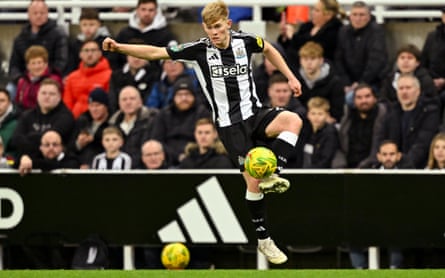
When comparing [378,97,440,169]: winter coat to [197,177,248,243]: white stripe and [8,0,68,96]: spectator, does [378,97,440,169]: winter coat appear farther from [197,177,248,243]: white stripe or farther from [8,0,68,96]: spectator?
[8,0,68,96]: spectator

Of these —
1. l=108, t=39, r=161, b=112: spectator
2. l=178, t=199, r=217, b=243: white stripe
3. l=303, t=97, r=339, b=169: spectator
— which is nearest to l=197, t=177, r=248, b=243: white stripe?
l=178, t=199, r=217, b=243: white stripe

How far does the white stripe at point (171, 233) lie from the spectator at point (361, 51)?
249 centimetres

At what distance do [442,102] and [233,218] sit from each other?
2592 mm

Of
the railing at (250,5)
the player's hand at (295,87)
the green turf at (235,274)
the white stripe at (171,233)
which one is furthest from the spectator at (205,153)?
the player's hand at (295,87)

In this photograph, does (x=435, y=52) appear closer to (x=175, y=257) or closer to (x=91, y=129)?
(x=175, y=257)

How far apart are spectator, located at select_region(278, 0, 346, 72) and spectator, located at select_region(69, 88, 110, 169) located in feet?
7.16

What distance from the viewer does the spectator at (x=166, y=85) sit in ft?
54.0

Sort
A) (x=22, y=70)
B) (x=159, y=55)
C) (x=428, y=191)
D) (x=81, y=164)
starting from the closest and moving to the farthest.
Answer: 1. (x=159, y=55)
2. (x=428, y=191)
3. (x=81, y=164)
4. (x=22, y=70)

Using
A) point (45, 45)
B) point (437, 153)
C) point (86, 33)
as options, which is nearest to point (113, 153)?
point (86, 33)

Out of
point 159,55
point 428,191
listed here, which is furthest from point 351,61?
point 159,55

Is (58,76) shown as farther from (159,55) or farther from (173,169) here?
(159,55)

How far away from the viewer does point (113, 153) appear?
51.9 ft

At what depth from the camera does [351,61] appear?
1645cm

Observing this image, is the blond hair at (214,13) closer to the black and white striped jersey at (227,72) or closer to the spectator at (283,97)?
the black and white striped jersey at (227,72)
